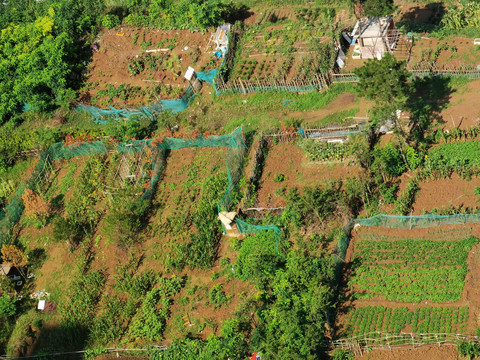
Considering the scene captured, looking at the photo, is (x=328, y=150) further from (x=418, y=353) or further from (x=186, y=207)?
(x=418, y=353)

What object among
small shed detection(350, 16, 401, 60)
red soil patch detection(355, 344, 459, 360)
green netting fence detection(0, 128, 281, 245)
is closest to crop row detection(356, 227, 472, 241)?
red soil patch detection(355, 344, 459, 360)

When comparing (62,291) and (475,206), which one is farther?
(62,291)

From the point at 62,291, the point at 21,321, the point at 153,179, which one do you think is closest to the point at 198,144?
the point at 153,179

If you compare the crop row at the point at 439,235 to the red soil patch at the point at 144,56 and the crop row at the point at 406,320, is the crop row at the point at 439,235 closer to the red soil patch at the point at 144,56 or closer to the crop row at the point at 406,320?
the crop row at the point at 406,320

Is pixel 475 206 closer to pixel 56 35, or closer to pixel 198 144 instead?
pixel 198 144

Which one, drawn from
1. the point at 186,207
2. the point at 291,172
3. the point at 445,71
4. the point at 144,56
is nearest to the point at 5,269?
the point at 186,207

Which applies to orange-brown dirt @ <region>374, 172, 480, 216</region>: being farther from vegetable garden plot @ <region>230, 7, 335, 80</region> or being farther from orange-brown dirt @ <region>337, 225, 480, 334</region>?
vegetable garden plot @ <region>230, 7, 335, 80</region>
